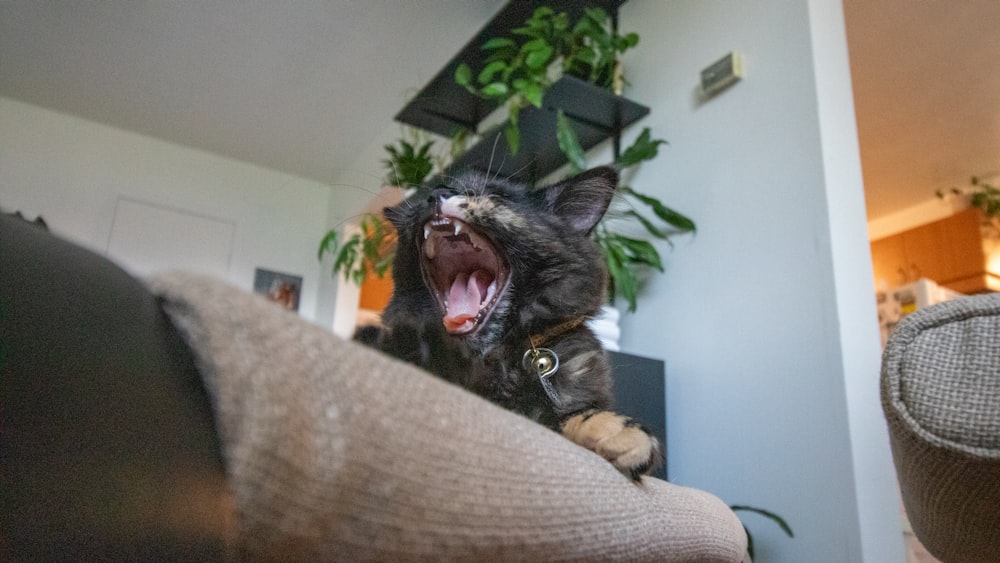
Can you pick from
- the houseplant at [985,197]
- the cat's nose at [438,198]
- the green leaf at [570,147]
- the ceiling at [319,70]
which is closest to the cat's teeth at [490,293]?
the cat's nose at [438,198]

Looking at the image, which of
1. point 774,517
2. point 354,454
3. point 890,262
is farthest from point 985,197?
point 354,454

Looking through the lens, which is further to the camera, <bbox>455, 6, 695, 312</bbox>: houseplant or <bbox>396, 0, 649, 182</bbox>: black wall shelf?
<bbox>396, 0, 649, 182</bbox>: black wall shelf

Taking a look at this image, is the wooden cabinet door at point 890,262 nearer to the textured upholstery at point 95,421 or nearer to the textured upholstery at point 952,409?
the textured upholstery at point 952,409

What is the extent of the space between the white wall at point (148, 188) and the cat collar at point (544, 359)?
3374mm

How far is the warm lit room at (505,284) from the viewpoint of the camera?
0.28 metres

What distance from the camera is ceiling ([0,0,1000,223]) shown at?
3047 mm

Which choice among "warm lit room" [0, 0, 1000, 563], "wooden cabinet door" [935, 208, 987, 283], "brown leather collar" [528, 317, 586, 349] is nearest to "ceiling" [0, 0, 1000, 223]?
"warm lit room" [0, 0, 1000, 563]

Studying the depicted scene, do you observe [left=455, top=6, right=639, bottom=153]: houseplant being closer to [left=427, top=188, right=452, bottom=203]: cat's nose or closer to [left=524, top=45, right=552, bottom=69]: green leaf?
[left=524, top=45, right=552, bottom=69]: green leaf

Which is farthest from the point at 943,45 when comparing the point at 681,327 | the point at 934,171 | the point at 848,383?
the point at 848,383

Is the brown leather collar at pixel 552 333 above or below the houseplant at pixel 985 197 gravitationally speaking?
below

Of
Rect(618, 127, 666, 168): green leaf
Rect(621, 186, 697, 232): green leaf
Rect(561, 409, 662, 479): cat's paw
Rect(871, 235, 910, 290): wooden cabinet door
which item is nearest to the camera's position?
Rect(561, 409, 662, 479): cat's paw

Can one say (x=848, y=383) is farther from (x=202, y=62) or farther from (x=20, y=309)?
(x=202, y=62)

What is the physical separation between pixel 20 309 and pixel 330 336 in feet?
0.42

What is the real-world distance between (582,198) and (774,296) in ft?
2.57
